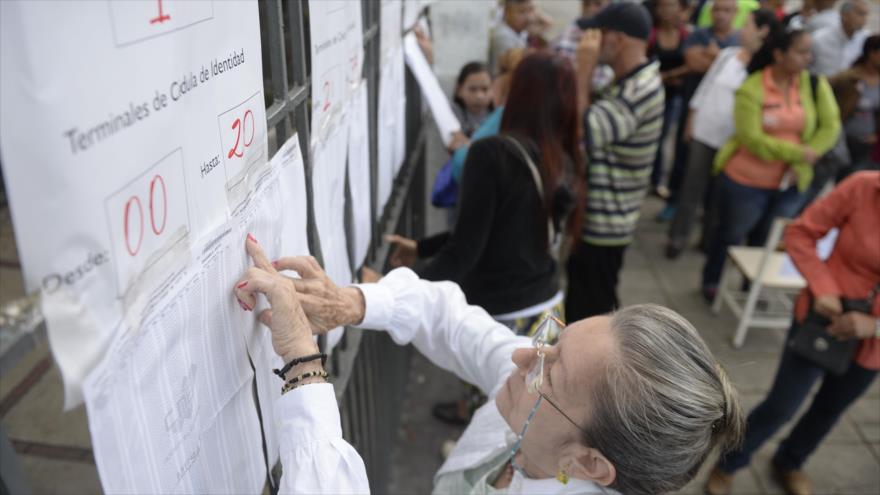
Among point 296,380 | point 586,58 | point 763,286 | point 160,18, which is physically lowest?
point 763,286

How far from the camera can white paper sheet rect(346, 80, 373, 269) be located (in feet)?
5.46

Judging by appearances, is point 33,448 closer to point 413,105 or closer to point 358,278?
point 358,278

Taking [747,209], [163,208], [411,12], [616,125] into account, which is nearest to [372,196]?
[411,12]

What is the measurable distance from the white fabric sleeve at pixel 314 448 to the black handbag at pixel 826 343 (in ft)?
6.76

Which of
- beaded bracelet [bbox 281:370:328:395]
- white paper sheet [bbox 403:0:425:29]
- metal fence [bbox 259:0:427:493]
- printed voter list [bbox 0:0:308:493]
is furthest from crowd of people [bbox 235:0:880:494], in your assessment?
white paper sheet [bbox 403:0:425:29]

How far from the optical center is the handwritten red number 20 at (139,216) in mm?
651

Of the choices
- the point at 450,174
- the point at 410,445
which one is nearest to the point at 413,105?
the point at 450,174

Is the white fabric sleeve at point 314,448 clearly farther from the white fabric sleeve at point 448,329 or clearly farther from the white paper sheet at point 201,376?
the white fabric sleeve at point 448,329

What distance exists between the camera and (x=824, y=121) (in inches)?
146

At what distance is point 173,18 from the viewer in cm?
68

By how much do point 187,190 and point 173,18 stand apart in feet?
0.65

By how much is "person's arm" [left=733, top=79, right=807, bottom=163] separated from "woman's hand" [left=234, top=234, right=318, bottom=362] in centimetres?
345

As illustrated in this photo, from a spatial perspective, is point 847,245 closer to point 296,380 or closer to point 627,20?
point 627,20

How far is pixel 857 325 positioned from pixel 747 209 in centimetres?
186
